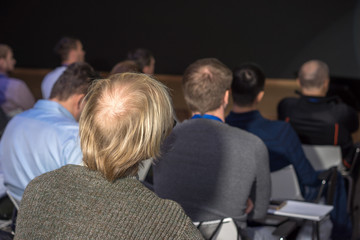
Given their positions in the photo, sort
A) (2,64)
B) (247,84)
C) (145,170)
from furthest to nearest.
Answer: (2,64)
(247,84)
(145,170)

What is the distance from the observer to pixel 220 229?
5.84ft

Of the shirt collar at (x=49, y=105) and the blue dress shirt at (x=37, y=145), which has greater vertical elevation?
the shirt collar at (x=49, y=105)

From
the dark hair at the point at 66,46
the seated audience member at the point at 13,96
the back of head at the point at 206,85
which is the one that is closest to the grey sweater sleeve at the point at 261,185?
the back of head at the point at 206,85

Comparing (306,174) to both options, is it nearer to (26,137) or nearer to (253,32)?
(26,137)

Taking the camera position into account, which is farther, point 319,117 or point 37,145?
point 319,117

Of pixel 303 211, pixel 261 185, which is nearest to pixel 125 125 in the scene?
pixel 261 185

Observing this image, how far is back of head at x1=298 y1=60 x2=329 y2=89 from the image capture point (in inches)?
152

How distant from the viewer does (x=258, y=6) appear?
29.9 feet

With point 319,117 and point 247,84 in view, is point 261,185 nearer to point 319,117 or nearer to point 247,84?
point 247,84

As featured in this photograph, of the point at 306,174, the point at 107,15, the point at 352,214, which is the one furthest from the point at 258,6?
the point at 306,174

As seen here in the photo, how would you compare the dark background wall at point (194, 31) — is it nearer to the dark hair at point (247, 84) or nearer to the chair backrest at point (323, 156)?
the chair backrest at point (323, 156)

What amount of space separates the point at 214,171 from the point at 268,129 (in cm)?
87

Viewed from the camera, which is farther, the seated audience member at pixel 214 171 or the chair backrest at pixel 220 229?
the seated audience member at pixel 214 171

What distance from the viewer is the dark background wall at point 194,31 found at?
346 inches
